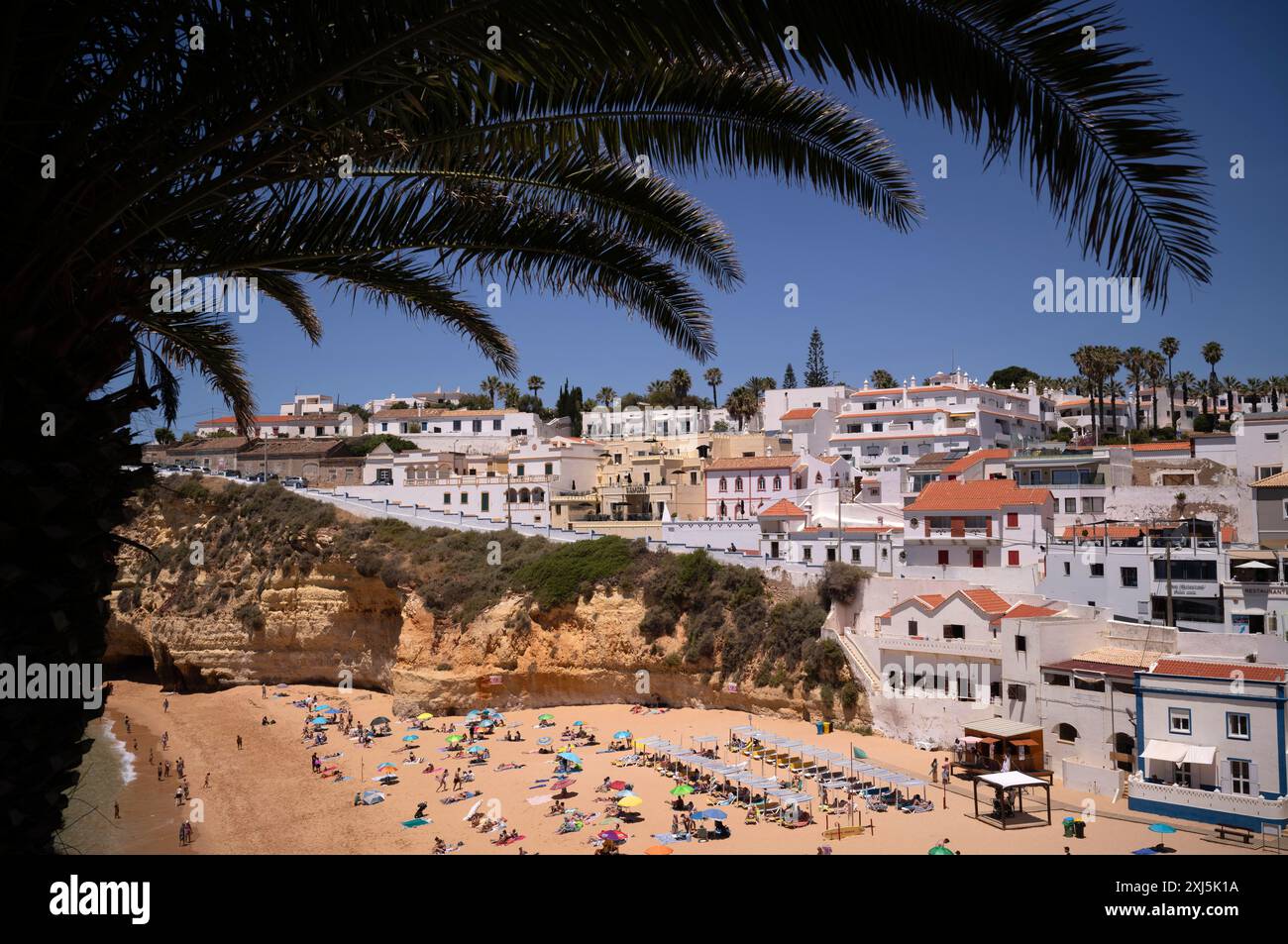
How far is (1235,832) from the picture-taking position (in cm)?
2167

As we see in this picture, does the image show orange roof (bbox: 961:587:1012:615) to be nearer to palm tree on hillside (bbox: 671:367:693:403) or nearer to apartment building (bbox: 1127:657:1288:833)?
apartment building (bbox: 1127:657:1288:833)

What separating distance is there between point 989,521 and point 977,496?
4.24 ft

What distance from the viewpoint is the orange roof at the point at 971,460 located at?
47.9 metres

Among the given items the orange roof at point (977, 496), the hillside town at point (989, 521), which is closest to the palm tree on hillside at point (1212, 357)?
the hillside town at point (989, 521)

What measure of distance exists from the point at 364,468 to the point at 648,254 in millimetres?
57851

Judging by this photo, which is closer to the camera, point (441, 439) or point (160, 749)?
point (160, 749)

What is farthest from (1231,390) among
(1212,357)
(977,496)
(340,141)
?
(340,141)

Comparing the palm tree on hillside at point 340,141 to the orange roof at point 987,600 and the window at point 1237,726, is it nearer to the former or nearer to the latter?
the window at point 1237,726

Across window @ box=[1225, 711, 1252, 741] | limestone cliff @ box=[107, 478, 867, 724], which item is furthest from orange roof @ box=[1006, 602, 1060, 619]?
window @ box=[1225, 711, 1252, 741]

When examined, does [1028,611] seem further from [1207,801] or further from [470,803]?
[470,803]
